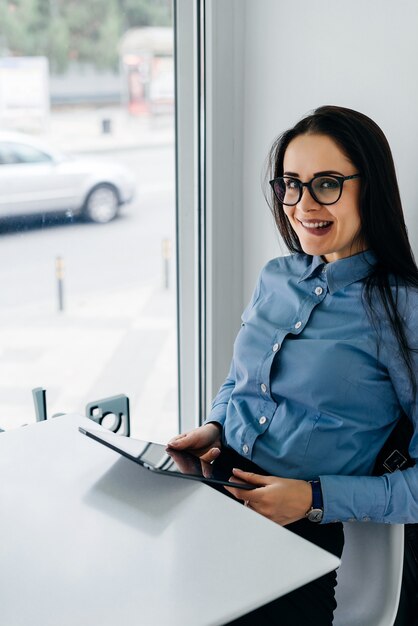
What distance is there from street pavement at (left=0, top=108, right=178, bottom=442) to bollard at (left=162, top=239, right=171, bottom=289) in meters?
0.03

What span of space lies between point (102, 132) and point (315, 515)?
45.0 inches

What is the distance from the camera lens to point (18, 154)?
6.11 ft

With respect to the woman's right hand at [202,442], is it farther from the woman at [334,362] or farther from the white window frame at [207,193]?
the white window frame at [207,193]

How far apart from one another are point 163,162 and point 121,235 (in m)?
0.23

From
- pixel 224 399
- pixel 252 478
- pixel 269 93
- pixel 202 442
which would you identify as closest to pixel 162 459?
pixel 252 478

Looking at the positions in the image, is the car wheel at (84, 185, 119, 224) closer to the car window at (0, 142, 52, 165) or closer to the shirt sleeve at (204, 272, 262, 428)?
the car window at (0, 142, 52, 165)

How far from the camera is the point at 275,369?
1420mm

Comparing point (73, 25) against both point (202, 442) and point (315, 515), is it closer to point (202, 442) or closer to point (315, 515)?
point (202, 442)

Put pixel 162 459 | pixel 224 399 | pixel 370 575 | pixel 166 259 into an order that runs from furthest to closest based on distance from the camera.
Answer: pixel 166 259 < pixel 224 399 < pixel 370 575 < pixel 162 459

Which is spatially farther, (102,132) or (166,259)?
(166,259)

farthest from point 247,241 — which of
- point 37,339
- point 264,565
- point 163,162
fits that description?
point 264,565

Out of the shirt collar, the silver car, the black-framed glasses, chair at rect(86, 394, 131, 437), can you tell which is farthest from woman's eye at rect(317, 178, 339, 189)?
the silver car

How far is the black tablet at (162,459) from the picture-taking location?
1.13 m

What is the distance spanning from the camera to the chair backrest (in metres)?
1.27
